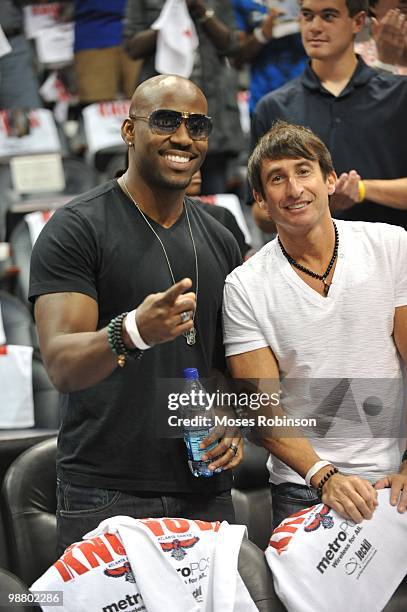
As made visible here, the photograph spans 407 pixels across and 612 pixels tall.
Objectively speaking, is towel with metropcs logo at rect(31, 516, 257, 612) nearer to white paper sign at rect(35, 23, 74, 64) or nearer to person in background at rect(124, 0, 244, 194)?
person in background at rect(124, 0, 244, 194)

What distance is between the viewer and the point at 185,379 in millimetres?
2768

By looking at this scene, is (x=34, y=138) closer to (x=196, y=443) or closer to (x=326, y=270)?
(x=326, y=270)

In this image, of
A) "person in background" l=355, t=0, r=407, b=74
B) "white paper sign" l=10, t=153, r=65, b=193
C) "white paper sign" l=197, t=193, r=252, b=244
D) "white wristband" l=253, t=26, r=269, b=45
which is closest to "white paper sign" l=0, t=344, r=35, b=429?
"white paper sign" l=197, t=193, r=252, b=244

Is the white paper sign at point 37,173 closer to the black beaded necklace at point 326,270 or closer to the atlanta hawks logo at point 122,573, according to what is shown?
the black beaded necklace at point 326,270

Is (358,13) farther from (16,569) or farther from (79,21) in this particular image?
(79,21)

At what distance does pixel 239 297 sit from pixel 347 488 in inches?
24.3

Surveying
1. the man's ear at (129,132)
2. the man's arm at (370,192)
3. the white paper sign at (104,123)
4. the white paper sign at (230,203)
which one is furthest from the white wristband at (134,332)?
the white paper sign at (104,123)

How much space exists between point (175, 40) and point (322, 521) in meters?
3.53

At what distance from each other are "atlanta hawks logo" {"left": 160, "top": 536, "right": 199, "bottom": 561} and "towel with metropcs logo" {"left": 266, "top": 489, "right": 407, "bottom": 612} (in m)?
0.22

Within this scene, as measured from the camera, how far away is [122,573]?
248cm

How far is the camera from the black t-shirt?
107 inches

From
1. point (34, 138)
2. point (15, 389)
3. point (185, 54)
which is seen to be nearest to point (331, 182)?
point (15, 389)

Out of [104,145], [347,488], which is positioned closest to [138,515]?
[347,488]

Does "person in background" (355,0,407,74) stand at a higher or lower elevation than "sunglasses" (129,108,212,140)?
lower
